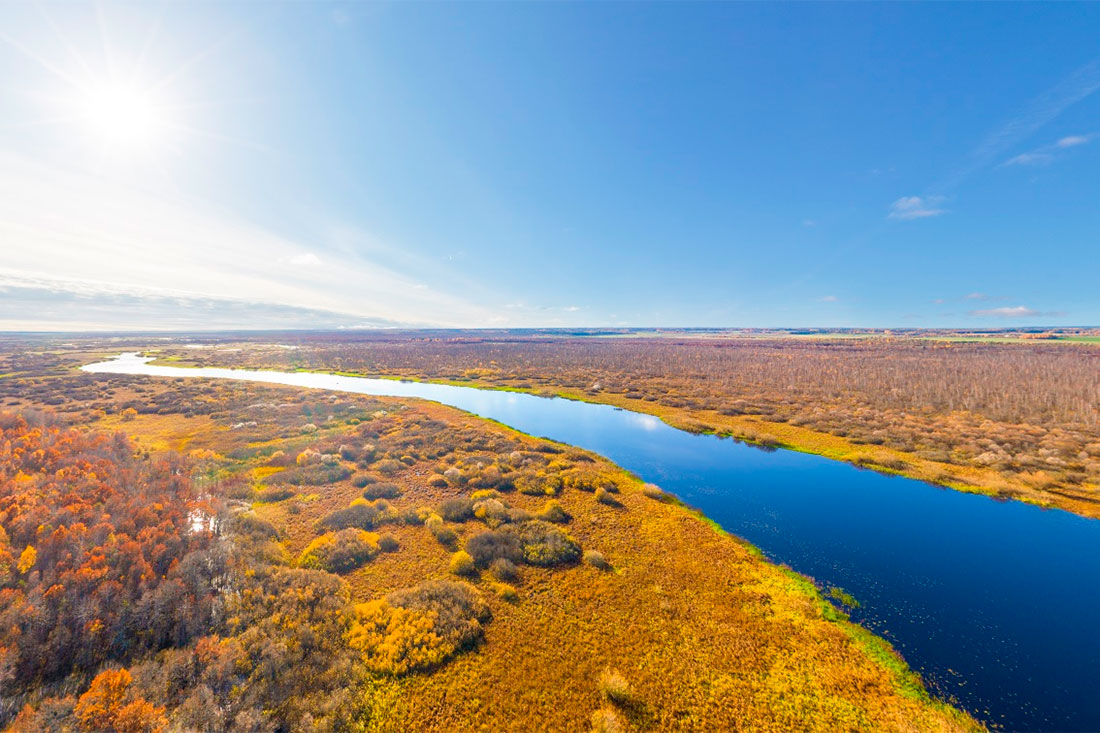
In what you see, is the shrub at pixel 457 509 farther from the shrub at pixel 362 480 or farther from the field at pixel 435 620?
the shrub at pixel 362 480

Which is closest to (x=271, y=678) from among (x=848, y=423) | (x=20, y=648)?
(x=20, y=648)

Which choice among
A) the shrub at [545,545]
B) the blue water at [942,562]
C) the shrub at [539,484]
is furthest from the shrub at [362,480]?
the blue water at [942,562]

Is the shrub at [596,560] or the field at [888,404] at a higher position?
the field at [888,404]

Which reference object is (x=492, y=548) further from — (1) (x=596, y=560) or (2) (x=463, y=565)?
(1) (x=596, y=560)

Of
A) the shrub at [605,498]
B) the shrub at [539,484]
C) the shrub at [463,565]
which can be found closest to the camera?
the shrub at [463,565]

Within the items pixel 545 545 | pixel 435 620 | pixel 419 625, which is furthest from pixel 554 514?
pixel 419 625

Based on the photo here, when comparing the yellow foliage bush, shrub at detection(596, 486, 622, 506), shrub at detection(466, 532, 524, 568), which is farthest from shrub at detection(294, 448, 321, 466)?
shrub at detection(596, 486, 622, 506)
